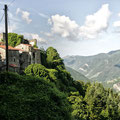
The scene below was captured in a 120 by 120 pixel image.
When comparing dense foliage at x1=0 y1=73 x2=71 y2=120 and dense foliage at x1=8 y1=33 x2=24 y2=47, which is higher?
dense foliage at x1=8 y1=33 x2=24 y2=47

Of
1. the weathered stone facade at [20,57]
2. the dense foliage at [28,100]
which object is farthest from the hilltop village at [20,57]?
the dense foliage at [28,100]

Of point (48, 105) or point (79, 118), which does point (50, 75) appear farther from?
point (48, 105)

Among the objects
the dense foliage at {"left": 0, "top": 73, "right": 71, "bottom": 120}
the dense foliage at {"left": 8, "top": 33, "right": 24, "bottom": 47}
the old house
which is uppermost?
the dense foliage at {"left": 8, "top": 33, "right": 24, "bottom": 47}

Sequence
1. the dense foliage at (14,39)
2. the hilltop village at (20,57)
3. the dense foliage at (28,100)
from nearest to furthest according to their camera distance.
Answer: the dense foliage at (28,100)
the hilltop village at (20,57)
the dense foliage at (14,39)

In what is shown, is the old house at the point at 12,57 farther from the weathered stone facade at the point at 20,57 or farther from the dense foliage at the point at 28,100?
the dense foliage at the point at 28,100

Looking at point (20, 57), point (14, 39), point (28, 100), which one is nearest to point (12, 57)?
point (20, 57)

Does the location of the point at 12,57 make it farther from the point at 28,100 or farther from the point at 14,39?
the point at 28,100

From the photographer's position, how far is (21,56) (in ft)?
156

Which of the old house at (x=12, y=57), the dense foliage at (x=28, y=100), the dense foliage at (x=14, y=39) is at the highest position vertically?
the dense foliage at (x=14, y=39)

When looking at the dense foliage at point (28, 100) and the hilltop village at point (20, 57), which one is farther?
the hilltop village at point (20, 57)

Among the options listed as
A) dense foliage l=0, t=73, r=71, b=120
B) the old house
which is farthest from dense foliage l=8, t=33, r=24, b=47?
dense foliage l=0, t=73, r=71, b=120

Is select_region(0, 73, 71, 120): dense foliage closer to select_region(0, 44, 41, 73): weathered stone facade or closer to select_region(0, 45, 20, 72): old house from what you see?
select_region(0, 44, 41, 73): weathered stone facade

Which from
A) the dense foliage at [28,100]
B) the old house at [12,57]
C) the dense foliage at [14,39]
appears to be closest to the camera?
the dense foliage at [28,100]

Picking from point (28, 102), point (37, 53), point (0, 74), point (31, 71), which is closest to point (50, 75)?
point (31, 71)
